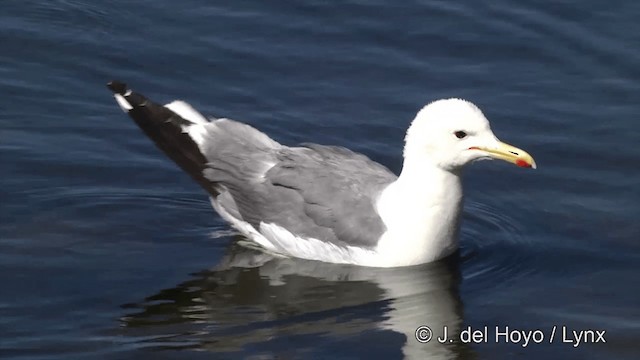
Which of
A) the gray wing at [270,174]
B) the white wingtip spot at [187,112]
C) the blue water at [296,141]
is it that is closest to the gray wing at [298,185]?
the gray wing at [270,174]

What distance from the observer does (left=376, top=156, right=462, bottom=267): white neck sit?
10.0 meters

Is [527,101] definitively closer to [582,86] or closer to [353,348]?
[582,86]

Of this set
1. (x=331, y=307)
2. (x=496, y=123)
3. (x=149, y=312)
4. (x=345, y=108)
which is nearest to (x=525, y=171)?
(x=496, y=123)

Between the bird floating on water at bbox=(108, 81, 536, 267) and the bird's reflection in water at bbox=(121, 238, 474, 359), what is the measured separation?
17 centimetres

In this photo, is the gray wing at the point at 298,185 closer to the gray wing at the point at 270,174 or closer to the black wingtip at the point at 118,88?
the gray wing at the point at 270,174

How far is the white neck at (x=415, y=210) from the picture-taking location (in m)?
10.0

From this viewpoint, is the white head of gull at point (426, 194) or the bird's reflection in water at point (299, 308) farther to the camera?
the white head of gull at point (426, 194)

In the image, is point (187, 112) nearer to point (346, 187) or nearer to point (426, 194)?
point (346, 187)

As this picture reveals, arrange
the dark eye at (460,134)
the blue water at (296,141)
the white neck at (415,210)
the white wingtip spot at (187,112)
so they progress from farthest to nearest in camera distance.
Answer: the white wingtip spot at (187,112) → the white neck at (415,210) → the dark eye at (460,134) → the blue water at (296,141)

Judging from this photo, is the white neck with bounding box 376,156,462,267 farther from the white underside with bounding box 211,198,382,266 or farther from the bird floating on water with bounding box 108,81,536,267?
the white underside with bounding box 211,198,382,266

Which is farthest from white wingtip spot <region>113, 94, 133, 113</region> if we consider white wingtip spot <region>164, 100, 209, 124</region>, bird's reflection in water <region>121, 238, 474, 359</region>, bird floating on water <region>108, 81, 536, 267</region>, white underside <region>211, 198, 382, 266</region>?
bird's reflection in water <region>121, 238, 474, 359</region>

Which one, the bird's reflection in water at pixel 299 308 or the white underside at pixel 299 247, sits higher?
the white underside at pixel 299 247

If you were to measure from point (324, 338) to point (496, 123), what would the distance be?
11.1 ft

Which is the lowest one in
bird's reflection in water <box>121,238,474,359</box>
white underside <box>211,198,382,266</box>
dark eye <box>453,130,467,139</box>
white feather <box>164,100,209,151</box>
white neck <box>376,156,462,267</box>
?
bird's reflection in water <box>121,238,474,359</box>
